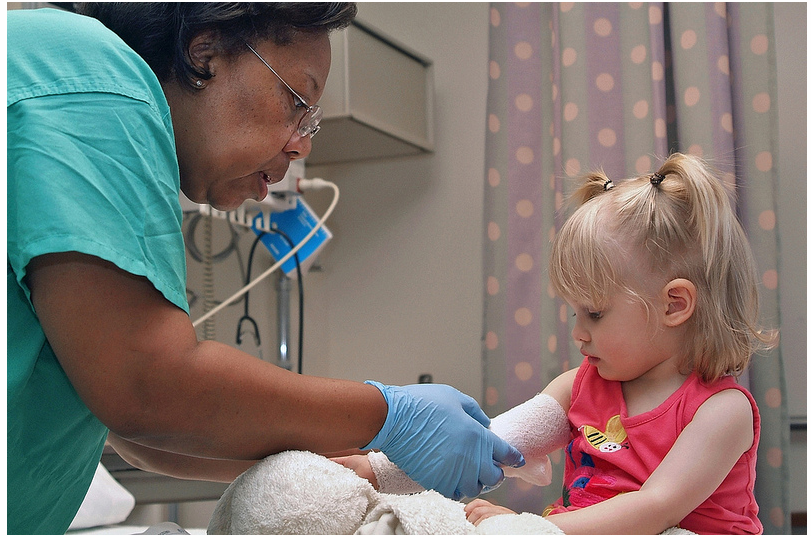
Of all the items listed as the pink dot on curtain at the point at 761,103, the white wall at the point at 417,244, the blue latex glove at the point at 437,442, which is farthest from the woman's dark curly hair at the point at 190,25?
the white wall at the point at 417,244

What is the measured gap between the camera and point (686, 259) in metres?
0.98

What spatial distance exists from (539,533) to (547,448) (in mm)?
450

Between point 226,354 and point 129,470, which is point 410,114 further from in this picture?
point 226,354

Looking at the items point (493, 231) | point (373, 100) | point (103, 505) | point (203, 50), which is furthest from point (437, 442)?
point (373, 100)

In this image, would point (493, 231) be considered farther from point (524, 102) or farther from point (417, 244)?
point (417, 244)

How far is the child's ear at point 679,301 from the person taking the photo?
96 cm

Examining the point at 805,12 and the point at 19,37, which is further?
the point at 805,12

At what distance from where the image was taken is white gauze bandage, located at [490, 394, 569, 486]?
1081 mm

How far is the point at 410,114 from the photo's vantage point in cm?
248

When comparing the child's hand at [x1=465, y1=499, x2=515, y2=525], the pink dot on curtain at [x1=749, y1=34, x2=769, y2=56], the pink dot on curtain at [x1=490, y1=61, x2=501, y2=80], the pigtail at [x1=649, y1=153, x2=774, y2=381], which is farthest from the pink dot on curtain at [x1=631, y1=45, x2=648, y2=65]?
the child's hand at [x1=465, y1=499, x2=515, y2=525]

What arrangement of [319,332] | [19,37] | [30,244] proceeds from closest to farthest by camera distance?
1. [30,244]
2. [19,37]
3. [319,332]

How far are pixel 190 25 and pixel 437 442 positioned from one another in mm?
628

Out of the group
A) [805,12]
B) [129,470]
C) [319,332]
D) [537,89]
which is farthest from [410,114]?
[129,470]

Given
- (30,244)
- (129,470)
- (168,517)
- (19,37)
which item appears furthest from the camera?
(168,517)
